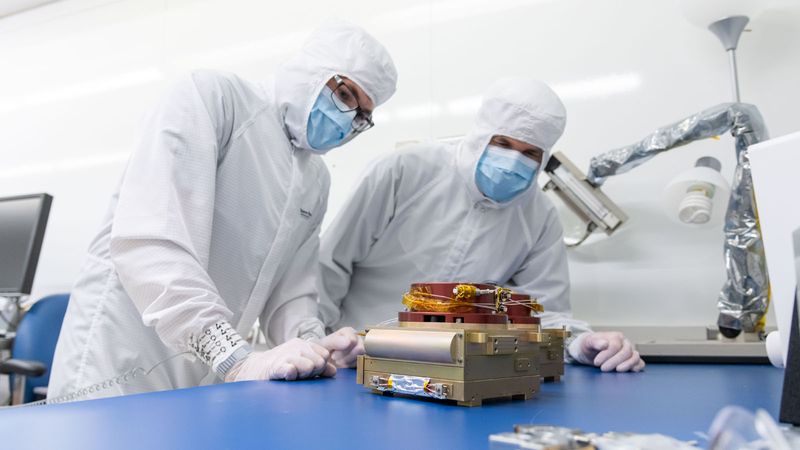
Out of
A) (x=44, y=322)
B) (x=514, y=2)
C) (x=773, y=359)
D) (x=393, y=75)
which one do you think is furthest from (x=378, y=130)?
(x=773, y=359)

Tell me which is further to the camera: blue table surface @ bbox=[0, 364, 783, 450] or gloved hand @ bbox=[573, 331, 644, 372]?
gloved hand @ bbox=[573, 331, 644, 372]

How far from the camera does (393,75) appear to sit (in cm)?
144

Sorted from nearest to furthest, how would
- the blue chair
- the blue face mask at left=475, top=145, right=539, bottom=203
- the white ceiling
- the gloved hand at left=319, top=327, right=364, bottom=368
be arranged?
1. the gloved hand at left=319, top=327, right=364, bottom=368
2. the blue face mask at left=475, top=145, right=539, bottom=203
3. the blue chair
4. the white ceiling

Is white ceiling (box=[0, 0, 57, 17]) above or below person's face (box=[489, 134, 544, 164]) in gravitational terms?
above

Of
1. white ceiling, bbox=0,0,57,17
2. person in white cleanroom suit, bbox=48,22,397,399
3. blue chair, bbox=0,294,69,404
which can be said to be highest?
white ceiling, bbox=0,0,57,17

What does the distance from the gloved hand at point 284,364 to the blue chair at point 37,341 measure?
5.15ft

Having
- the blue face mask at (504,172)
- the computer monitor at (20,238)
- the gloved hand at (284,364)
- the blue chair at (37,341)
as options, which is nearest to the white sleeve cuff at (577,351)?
the blue face mask at (504,172)

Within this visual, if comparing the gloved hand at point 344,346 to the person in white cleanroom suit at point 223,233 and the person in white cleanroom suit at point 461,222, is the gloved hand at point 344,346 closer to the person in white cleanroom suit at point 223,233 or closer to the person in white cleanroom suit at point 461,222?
the person in white cleanroom suit at point 223,233

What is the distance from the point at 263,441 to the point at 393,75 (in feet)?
3.40

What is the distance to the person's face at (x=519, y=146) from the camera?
1.59 meters

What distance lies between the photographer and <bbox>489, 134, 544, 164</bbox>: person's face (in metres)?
1.59

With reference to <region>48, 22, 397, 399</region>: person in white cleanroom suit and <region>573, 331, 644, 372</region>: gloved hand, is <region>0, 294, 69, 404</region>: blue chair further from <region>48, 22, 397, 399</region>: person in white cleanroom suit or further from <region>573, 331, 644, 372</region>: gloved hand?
<region>573, 331, 644, 372</region>: gloved hand

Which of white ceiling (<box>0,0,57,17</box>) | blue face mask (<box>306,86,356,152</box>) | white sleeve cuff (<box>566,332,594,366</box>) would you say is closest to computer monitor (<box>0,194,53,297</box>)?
white ceiling (<box>0,0,57,17</box>)

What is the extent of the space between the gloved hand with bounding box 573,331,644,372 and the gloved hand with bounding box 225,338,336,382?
591mm
